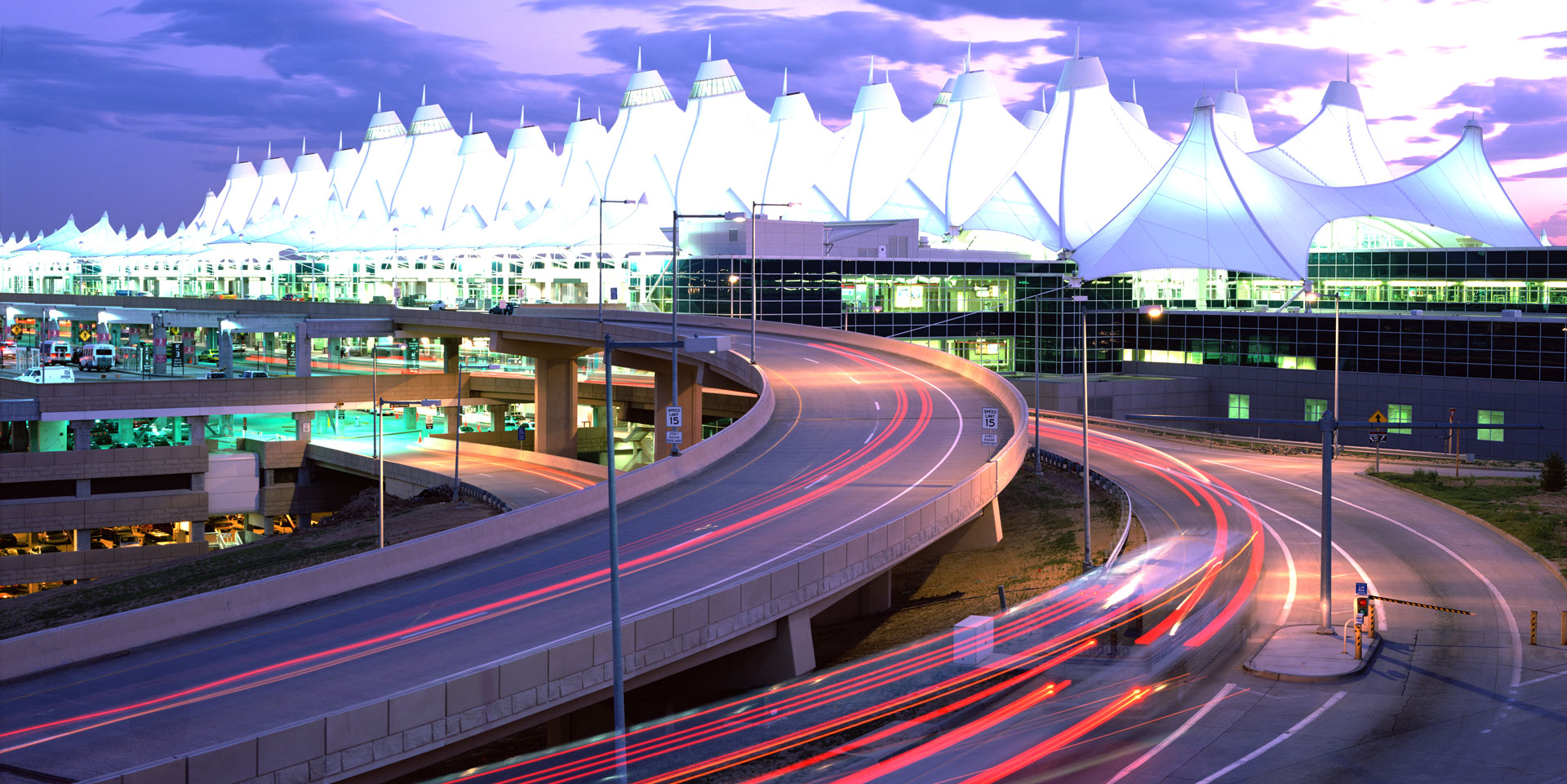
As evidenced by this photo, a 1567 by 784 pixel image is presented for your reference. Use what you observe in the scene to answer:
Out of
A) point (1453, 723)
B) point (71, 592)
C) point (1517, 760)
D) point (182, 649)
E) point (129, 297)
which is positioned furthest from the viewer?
point (129, 297)

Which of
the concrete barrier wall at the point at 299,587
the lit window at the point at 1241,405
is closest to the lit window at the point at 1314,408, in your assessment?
the lit window at the point at 1241,405

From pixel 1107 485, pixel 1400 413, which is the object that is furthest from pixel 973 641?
pixel 1400 413

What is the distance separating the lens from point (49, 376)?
68.9 meters

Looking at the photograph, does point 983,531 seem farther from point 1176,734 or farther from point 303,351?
point 303,351

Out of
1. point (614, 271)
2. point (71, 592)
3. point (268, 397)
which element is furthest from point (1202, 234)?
point (71, 592)

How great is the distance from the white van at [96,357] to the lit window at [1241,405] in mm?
66012

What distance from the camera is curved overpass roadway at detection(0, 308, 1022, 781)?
18.0 meters

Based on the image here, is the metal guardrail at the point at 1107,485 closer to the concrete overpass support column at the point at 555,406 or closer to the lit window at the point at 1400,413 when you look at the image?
the lit window at the point at 1400,413

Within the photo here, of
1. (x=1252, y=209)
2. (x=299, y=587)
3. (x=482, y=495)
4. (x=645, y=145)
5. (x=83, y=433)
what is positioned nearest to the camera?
(x=299, y=587)

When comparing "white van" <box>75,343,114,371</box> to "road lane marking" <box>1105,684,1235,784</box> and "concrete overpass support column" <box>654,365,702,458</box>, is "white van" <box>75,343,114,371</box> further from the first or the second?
"road lane marking" <box>1105,684,1235,784</box>

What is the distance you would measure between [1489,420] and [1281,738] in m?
51.8

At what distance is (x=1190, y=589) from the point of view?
3047 centimetres

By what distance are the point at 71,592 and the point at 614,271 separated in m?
59.3

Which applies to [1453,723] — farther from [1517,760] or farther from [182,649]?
[182,649]
